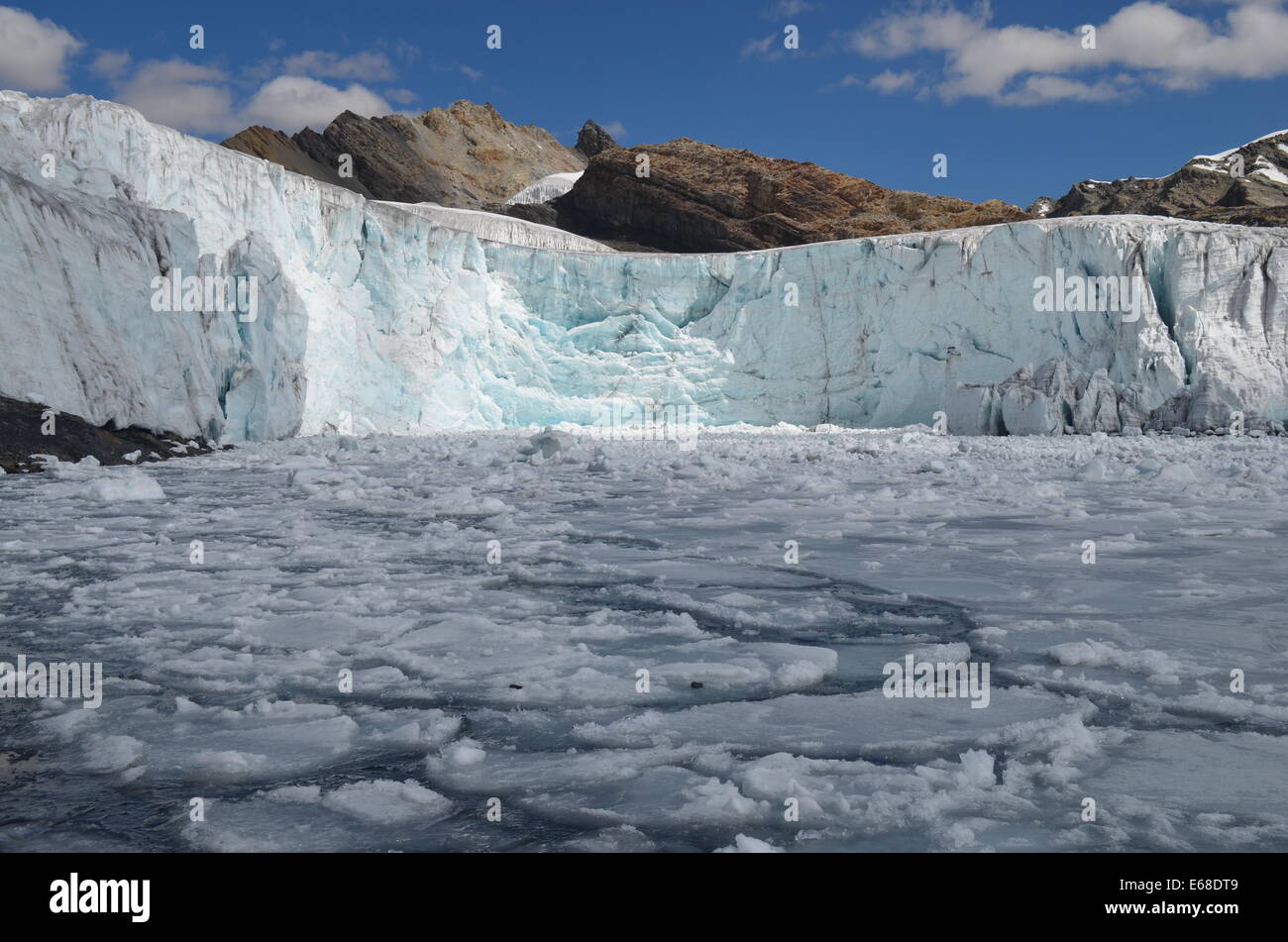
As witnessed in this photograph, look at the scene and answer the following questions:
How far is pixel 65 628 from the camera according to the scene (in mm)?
3385

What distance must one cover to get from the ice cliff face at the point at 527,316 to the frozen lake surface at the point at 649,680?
6.37 m

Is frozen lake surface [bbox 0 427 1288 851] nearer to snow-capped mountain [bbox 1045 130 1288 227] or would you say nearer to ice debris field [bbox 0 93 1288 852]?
ice debris field [bbox 0 93 1288 852]

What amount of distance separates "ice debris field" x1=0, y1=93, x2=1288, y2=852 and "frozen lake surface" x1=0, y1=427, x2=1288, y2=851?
0.05 ft

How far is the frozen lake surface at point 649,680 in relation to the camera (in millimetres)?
1892

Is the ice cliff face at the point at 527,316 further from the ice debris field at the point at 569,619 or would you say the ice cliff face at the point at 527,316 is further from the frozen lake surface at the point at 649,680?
the frozen lake surface at the point at 649,680

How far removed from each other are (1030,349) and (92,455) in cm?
1895

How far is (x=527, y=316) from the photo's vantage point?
2502 cm

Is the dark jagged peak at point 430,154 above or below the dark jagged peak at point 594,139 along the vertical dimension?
below

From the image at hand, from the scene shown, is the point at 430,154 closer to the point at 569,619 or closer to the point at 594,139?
the point at 594,139

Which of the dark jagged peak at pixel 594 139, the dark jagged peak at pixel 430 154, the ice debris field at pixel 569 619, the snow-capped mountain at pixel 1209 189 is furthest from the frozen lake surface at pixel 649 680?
the dark jagged peak at pixel 594 139

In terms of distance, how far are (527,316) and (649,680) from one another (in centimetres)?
2293
